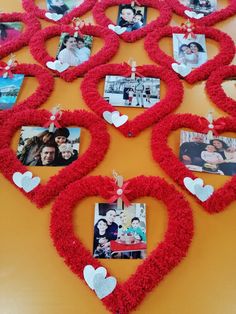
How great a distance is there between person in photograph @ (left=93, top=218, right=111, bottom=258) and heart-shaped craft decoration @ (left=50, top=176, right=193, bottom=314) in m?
0.02

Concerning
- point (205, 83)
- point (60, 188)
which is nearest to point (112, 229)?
point (60, 188)

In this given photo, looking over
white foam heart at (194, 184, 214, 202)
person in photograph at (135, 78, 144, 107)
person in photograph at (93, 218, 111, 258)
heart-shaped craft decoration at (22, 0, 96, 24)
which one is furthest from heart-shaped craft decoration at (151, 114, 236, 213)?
heart-shaped craft decoration at (22, 0, 96, 24)

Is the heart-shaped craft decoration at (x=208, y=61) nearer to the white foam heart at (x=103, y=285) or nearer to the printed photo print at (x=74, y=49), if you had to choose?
the printed photo print at (x=74, y=49)

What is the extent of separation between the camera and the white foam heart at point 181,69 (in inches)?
46.3

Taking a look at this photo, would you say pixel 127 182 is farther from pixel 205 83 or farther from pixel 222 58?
pixel 222 58

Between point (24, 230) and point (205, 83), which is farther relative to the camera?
point (205, 83)

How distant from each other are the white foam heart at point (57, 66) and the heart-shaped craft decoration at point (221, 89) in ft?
1.63

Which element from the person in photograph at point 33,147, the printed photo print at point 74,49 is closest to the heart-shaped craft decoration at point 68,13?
the printed photo print at point 74,49

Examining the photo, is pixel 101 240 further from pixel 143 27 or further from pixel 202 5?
pixel 202 5

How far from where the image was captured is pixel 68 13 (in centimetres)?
142

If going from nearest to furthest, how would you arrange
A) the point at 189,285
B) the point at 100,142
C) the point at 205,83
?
the point at 189,285 → the point at 100,142 → the point at 205,83

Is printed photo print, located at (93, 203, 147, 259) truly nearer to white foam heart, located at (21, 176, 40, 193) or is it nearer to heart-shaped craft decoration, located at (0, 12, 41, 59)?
white foam heart, located at (21, 176, 40, 193)

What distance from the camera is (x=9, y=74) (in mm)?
1183

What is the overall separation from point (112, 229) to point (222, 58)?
76 centimetres
